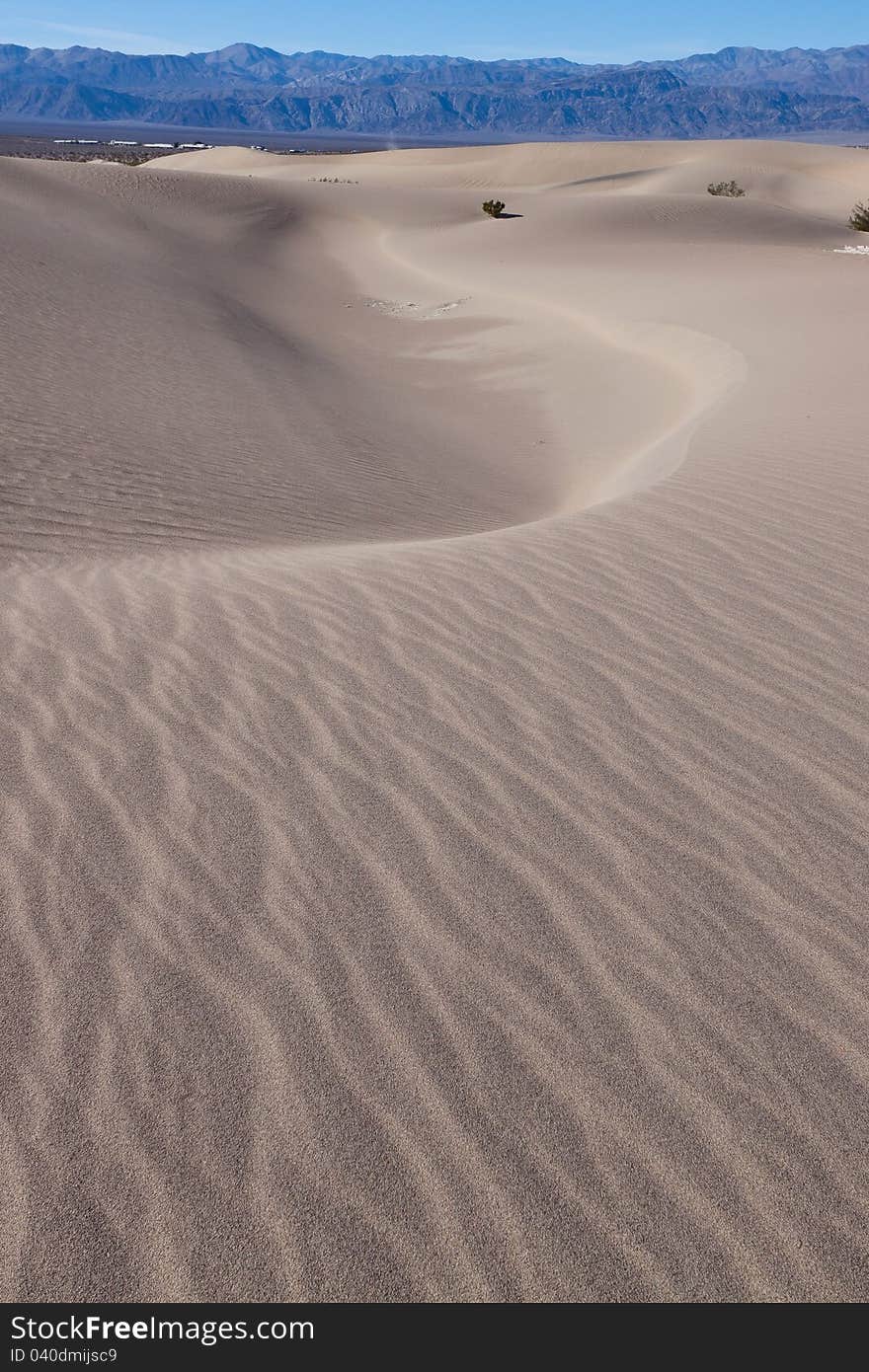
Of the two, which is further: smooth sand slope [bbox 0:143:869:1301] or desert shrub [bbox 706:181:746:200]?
desert shrub [bbox 706:181:746:200]

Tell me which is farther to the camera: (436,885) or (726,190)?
(726,190)

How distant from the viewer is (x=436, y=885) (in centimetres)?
326

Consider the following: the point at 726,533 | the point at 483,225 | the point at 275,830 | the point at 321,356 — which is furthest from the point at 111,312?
the point at 483,225

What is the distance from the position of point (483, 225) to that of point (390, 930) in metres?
32.4

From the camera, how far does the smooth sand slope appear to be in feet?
7.49

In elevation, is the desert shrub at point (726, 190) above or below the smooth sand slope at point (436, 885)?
above

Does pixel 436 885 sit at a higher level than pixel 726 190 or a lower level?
lower

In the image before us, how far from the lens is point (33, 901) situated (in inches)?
124

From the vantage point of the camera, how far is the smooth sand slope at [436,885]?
2283mm

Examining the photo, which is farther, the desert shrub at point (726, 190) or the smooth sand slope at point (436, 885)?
the desert shrub at point (726, 190)

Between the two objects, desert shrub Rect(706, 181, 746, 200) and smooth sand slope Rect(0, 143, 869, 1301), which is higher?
desert shrub Rect(706, 181, 746, 200)

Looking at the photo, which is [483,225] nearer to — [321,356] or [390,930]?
[321,356]
